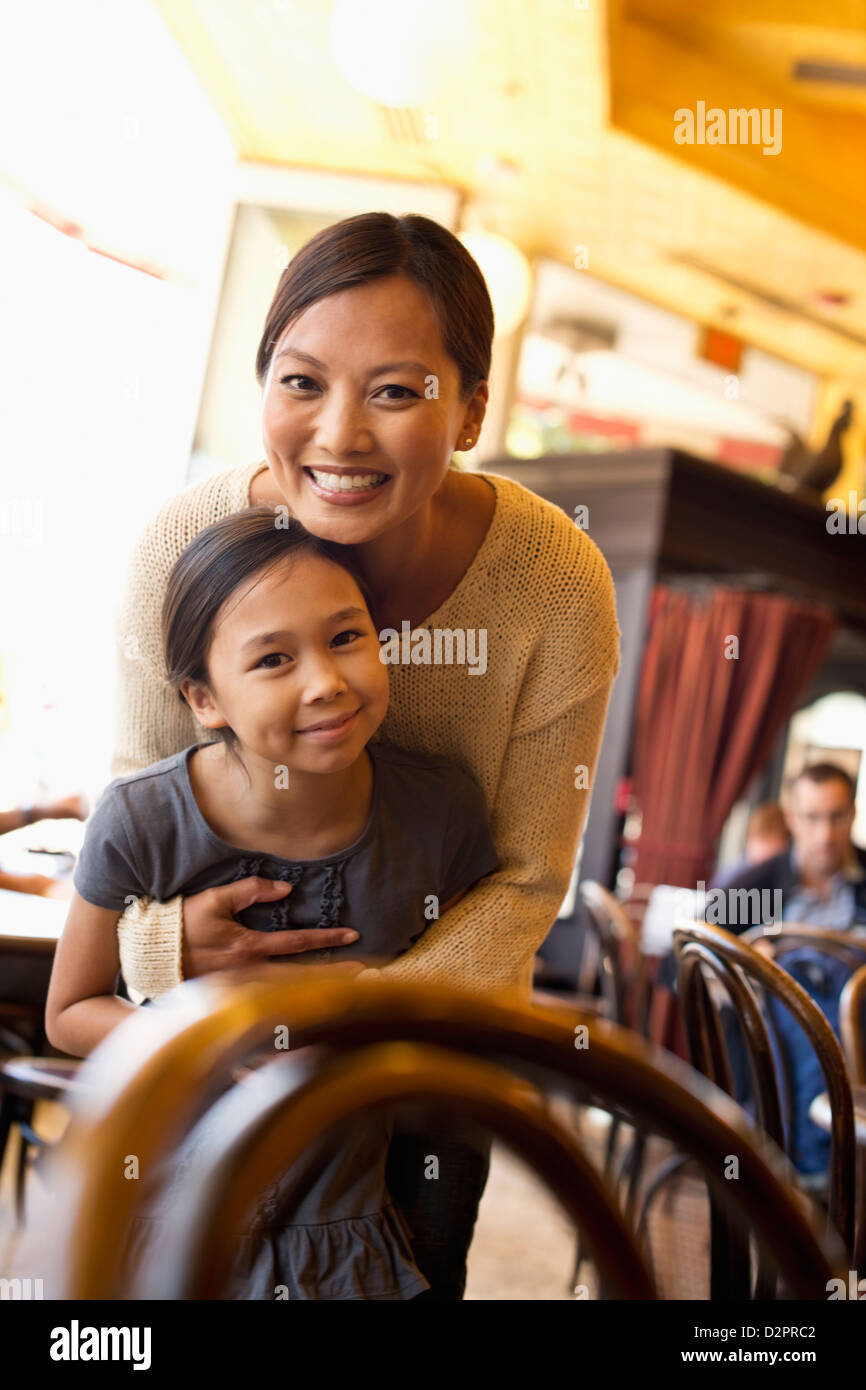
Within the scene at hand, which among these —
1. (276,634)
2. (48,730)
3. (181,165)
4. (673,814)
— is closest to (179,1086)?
(276,634)

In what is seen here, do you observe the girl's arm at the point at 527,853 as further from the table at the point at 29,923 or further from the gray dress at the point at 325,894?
the table at the point at 29,923

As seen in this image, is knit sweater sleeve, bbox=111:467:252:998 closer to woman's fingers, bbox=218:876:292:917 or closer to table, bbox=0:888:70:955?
woman's fingers, bbox=218:876:292:917

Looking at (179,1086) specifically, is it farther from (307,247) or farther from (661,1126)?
(307,247)

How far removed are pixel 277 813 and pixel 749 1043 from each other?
0.59 meters

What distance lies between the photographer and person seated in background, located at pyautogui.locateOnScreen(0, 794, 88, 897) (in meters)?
1.75

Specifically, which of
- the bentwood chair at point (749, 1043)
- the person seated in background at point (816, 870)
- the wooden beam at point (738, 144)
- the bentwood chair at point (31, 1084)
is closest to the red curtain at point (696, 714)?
the person seated in background at point (816, 870)

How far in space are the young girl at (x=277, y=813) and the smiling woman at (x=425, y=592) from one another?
2 centimetres

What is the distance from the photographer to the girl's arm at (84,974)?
868 mm

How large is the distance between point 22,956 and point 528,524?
74cm

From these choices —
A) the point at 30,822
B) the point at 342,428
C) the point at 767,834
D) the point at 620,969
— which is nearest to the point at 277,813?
the point at 342,428

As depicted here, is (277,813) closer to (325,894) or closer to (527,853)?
(325,894)

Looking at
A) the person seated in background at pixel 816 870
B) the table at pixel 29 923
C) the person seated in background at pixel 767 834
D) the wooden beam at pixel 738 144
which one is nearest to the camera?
the table at pixel 29 923

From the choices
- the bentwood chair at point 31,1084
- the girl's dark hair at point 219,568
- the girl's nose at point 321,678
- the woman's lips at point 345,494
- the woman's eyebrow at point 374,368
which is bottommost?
the bentwood chair at point 31,1084

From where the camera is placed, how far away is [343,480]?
85cm
